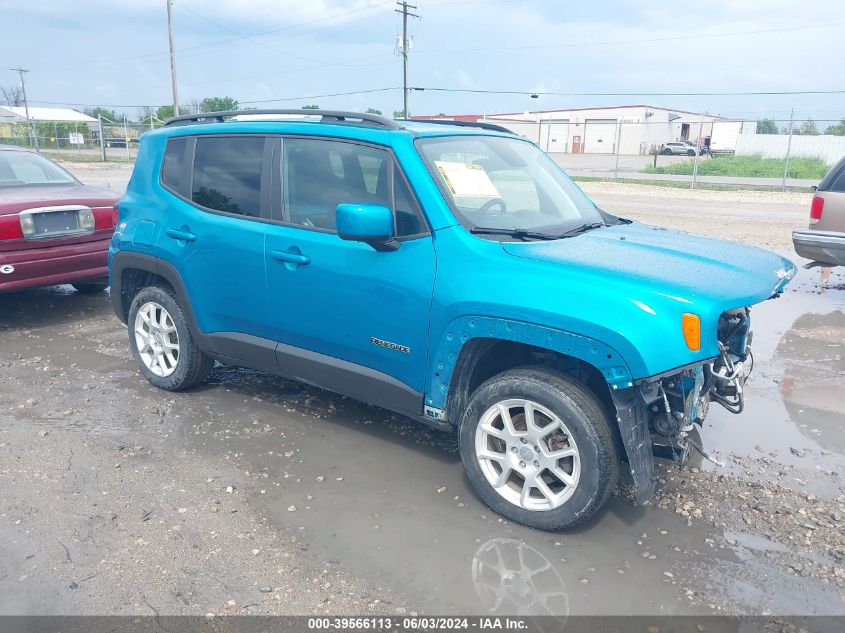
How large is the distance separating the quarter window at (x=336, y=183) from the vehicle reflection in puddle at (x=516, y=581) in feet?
5.48

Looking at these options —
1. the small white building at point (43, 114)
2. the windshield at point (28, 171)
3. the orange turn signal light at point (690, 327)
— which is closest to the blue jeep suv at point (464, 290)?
the orange turn signal light at point (690, 327)

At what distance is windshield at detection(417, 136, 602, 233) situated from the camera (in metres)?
3.90

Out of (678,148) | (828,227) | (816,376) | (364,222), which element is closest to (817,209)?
(828,227)

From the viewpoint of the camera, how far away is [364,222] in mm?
3588

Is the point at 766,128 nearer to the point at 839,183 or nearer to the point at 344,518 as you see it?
the point at 839,183

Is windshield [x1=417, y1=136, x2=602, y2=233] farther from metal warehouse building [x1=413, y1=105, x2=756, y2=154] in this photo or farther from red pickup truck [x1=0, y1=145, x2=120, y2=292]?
metal warehouse building [x1=413, y1=105, x2=756, y2=154]

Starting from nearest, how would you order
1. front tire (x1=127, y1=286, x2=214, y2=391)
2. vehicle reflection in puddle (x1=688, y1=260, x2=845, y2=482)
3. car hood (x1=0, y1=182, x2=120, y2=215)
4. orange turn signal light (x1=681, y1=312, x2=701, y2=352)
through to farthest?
orange turn signal light (x1=681, y1=312, x2=701, y2=352) < vehicle reflection in puddle (x1=688, y1=260, x2=845, y2=482) < front tire (x1=127, y1=286, x2=214, y2=391) < car hood (x1=0, y1=182, x2=120, y2=215)

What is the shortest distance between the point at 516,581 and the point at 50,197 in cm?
609

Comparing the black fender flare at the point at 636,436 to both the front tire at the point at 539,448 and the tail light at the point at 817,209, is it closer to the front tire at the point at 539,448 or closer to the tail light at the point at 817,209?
the front tire at the point at 539,448

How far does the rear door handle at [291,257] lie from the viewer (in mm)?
4155

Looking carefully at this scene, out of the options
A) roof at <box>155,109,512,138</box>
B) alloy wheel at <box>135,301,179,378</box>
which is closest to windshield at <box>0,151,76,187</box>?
roof at <box>155,109,512,138</box>

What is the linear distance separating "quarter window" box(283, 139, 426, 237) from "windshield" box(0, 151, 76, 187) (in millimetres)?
4637

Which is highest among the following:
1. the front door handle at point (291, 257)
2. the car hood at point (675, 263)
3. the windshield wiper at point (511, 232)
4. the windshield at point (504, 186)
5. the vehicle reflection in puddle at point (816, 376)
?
the windshield at point (504, 186)

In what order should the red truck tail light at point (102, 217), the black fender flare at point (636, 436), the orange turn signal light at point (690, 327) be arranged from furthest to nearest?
the red truck tail light at point (102, 217), the black fender flare at point (636, 436), the orange turn signal light at point (690, 327)
